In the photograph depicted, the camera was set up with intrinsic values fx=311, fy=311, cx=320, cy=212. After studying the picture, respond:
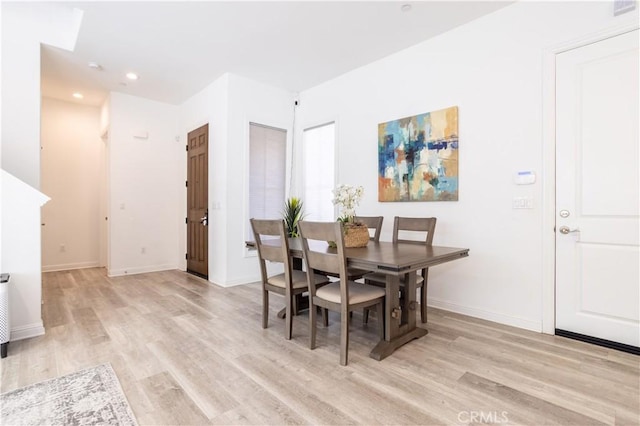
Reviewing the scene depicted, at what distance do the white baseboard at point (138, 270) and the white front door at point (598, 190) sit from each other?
17.9 feet

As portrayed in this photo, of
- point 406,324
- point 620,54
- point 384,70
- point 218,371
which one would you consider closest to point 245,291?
point 218,371

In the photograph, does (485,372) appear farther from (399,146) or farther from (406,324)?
(399,146)

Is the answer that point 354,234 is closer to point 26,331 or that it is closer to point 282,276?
point 282,276

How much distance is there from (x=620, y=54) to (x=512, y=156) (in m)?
0.97

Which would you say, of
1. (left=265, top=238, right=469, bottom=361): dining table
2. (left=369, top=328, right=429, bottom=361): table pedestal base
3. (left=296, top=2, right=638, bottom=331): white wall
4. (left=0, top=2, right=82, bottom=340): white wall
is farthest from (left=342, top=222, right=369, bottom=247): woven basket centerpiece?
(left=0, top=2, right=82, bottom=340): white wall

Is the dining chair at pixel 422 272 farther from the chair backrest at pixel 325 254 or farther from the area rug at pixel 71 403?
the area rug at pixel 71 403

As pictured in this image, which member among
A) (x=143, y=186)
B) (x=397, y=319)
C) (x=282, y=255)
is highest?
(x=143, y=186)

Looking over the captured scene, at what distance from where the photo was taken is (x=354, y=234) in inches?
101

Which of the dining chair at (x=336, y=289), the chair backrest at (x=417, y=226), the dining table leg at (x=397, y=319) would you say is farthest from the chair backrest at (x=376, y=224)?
the dining chair at (x=336, y=289)

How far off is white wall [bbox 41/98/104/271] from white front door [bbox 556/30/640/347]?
673 cm

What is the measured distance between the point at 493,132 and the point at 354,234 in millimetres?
1669

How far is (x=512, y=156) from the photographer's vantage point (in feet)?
9.19

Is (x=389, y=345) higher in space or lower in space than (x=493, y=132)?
lower

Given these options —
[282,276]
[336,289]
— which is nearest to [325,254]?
[336,289]
